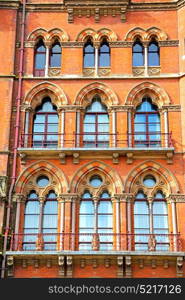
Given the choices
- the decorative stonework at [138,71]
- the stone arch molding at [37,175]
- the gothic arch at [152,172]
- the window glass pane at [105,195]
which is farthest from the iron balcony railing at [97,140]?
the decorative stonework at [138,71]

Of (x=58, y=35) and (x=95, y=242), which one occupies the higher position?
(x=58, y=35)

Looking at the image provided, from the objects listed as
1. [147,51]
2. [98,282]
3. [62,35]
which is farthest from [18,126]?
[98,282]

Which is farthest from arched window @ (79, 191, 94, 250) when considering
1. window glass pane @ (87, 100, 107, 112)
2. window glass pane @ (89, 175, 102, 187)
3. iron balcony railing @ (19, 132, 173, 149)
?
window glass pane @ (87, 100, 107, 112)

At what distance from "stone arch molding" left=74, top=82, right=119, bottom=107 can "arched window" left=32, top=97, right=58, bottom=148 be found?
124cm

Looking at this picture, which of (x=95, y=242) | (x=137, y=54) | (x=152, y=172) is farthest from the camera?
(x=137, y=54)

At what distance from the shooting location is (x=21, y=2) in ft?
88.5

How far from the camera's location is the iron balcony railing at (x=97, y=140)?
80.1ft

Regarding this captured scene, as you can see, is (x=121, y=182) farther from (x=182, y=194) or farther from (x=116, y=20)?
(x=116, y=20)

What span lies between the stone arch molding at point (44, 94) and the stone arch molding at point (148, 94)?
2.81 m

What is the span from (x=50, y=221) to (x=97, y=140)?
3.90 m

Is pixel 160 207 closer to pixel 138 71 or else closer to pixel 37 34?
pixel 138 71

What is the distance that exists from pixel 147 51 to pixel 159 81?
161 cm

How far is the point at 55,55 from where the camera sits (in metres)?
26.4

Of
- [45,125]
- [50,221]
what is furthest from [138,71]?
[50,221]
